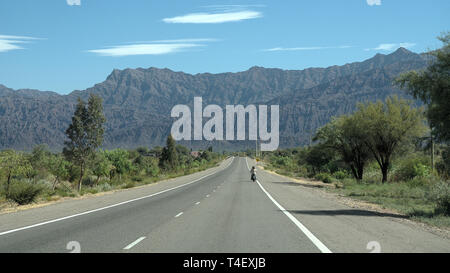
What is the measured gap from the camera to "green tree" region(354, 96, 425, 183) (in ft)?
128

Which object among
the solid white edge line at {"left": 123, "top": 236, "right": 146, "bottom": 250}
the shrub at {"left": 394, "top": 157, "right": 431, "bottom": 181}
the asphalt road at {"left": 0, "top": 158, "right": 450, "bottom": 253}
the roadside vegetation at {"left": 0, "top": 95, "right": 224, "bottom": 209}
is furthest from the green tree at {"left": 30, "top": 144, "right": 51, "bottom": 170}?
the solid white edge line at {"left": 123, "top": 236, "right": 146, "bottom": 250}

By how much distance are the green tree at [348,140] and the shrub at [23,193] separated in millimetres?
27331

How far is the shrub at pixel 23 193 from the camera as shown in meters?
22.8

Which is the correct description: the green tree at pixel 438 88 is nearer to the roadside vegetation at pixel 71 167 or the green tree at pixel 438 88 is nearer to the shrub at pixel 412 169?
the roadside vegetation at pixel 71 167

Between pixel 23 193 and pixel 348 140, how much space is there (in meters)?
34.9

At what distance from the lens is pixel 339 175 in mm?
62531

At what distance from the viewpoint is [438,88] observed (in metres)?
18.9

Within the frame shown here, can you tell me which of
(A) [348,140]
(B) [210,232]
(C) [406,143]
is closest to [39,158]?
(A) [348,140]

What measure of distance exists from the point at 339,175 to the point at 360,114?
68.2 feet

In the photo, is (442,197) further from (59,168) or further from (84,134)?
(59,168)

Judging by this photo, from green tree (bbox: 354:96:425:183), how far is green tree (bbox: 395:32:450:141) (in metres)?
18.2
